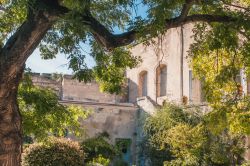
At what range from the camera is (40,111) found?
34.3ft

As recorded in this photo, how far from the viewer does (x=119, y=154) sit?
2338cm

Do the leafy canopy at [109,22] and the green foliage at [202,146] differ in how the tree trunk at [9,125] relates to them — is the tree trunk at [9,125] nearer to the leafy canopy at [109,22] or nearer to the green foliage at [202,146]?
the leafy canopy at [109,22]

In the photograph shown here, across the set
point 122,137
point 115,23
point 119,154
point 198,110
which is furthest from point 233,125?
point 122,137

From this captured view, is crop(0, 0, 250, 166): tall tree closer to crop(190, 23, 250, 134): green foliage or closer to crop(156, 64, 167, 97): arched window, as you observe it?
crop(190, 23, 250, 134): green foliage

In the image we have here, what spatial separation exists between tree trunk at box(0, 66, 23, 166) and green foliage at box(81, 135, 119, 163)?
11.6m

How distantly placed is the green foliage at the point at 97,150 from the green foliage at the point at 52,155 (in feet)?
8.16

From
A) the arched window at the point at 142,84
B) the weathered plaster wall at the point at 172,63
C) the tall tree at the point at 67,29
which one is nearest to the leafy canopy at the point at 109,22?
the tall tree at the point at 67,29

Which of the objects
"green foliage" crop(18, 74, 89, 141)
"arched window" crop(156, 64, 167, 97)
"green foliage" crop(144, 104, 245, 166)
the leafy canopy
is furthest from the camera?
"arched window" crop(156, 64, 167, 97)

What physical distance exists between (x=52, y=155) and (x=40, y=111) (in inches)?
295

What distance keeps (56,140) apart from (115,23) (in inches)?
336

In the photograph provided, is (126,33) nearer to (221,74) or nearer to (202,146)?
(221,74)

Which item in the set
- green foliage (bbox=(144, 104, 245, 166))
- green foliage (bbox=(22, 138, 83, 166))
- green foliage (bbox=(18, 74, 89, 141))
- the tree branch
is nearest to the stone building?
green foliage (bbox=(144, 104, 245, 166))

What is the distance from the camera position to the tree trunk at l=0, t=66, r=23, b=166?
872cm

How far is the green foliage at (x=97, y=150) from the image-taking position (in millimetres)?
20761
